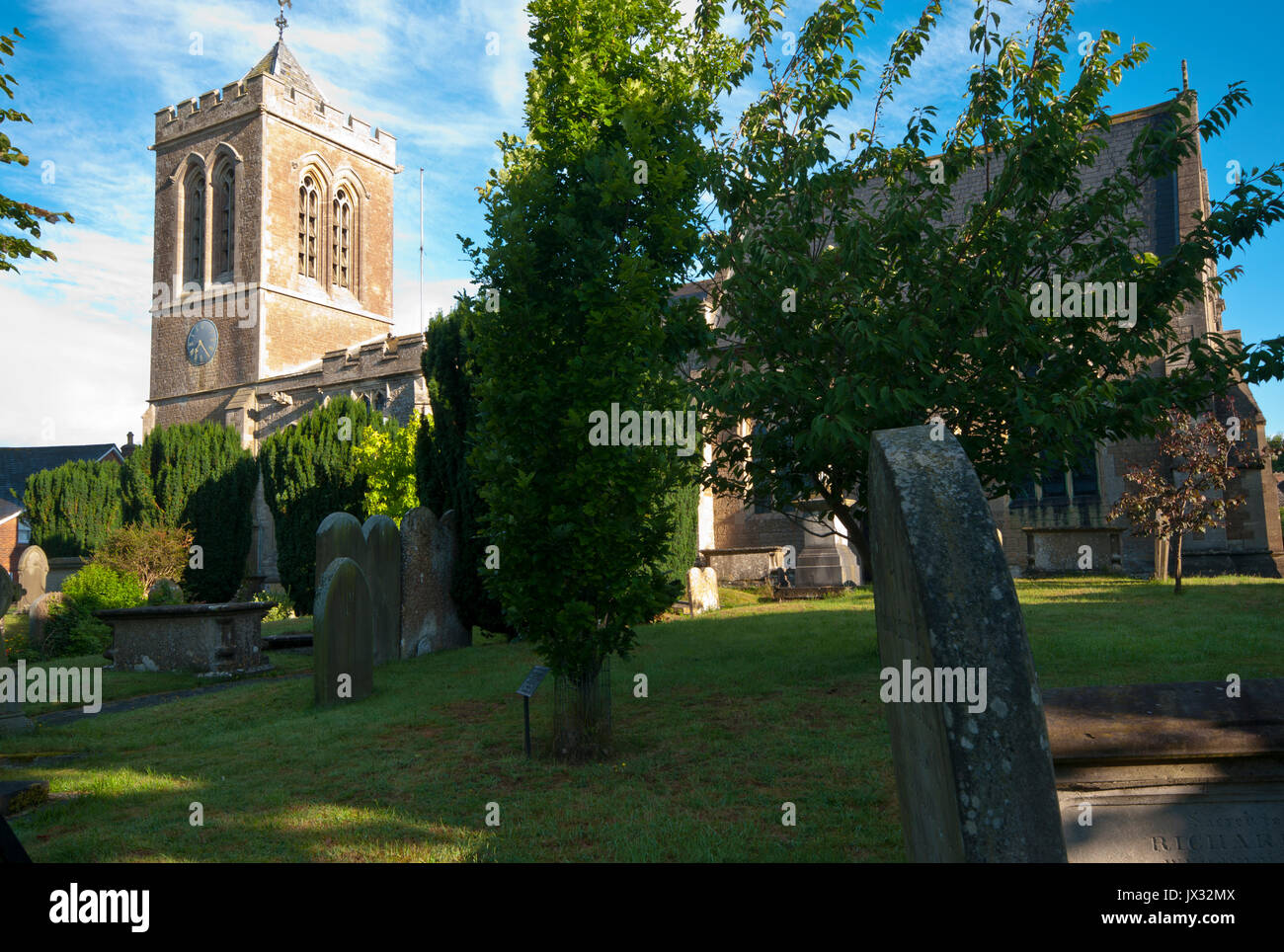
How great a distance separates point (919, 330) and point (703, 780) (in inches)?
168

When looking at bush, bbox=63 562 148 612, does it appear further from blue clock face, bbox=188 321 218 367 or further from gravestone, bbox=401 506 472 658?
blue clock face, bbox=188 321 218 367

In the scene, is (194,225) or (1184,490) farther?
(194,225)

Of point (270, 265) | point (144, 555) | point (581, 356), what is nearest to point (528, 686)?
point (581, 356)

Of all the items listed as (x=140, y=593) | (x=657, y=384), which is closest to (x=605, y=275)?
(x=657, y=384)

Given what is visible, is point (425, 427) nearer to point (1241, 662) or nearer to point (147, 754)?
point (147, 754)

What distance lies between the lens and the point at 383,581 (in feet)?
41.1

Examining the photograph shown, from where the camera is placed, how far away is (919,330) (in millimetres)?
7145

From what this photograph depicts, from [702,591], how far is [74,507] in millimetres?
24032

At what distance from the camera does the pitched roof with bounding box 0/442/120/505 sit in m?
46.5

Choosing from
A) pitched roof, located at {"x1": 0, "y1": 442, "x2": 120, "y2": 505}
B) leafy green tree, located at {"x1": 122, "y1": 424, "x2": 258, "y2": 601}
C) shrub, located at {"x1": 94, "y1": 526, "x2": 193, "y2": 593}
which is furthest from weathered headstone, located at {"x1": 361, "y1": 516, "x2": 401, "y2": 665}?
pitched roof, located at {"x1": 0, "y1": 442, "x2": 120, "y2": 505}

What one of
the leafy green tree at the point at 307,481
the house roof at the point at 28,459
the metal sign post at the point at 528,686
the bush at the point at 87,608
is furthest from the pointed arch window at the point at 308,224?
the metal sign post at the point at 528,686

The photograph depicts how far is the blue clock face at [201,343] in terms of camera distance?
4103 centimetres

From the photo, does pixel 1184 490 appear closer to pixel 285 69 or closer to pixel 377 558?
pixel 377 558

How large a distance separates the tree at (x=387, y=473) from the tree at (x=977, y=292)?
725 inches
